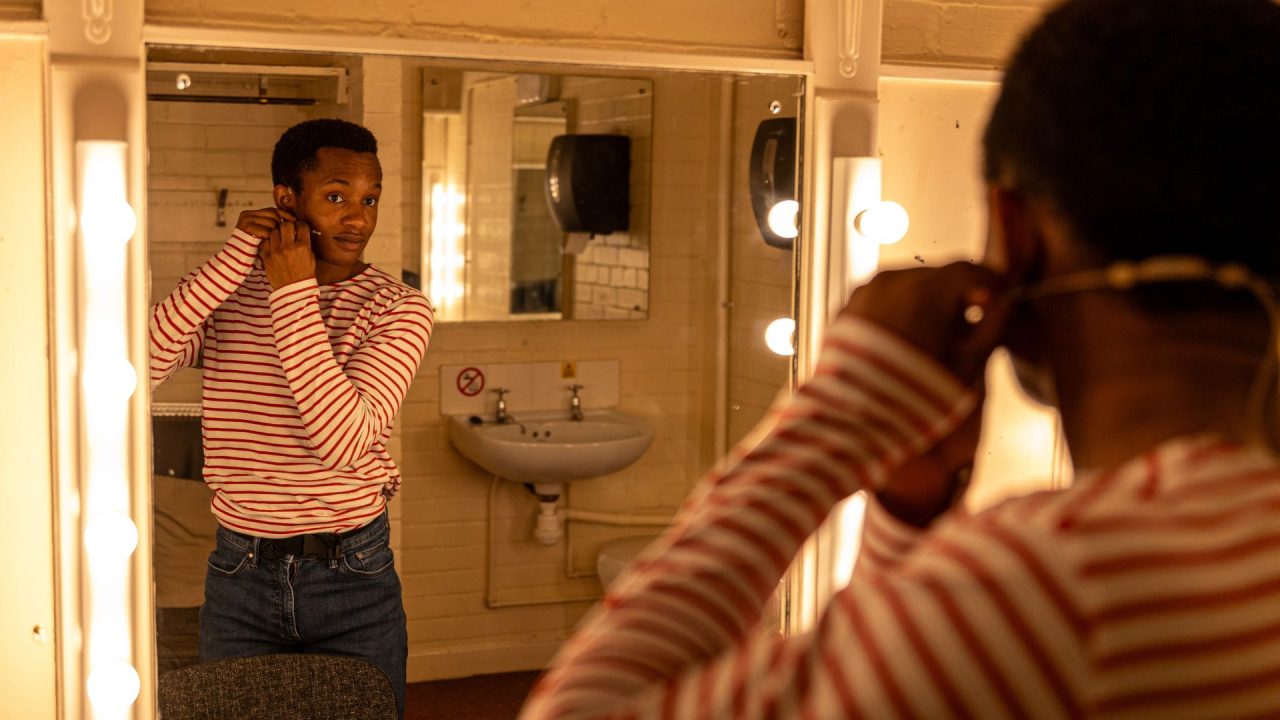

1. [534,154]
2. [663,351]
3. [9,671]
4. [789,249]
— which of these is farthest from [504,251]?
[9,671]

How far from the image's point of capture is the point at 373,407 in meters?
1.12

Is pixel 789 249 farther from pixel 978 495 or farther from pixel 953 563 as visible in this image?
pixel 953 563

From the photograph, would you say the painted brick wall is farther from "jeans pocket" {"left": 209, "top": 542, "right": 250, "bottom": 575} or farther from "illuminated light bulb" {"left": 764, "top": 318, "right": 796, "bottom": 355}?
"jeans pocket" {"left": 209, "top": 542, "right": 250, "bottom": 575}

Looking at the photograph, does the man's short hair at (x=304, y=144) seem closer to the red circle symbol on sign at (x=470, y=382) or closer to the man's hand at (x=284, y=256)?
the man's hand at (x=284, y=256)

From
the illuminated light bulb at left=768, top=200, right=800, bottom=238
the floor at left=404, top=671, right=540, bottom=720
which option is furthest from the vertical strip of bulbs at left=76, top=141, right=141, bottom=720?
the illuminated light bulb at left=768, top=200, right=800, bottom=238

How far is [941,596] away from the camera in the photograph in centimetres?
32

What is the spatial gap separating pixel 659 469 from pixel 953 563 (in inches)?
37.1

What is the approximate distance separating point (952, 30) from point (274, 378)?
31.3 inches

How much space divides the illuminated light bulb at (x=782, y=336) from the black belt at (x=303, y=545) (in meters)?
0.48

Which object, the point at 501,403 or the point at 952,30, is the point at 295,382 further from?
the point at 952,30

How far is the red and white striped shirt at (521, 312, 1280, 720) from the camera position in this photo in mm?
317

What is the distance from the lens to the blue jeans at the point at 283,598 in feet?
3.61

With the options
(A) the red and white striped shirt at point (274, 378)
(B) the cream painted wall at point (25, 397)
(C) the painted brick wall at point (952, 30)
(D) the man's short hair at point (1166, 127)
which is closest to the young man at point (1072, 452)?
(D) the man's short hair at point (1166, 127)

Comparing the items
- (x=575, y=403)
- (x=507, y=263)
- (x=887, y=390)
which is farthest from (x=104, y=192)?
(x=887, y=390)
